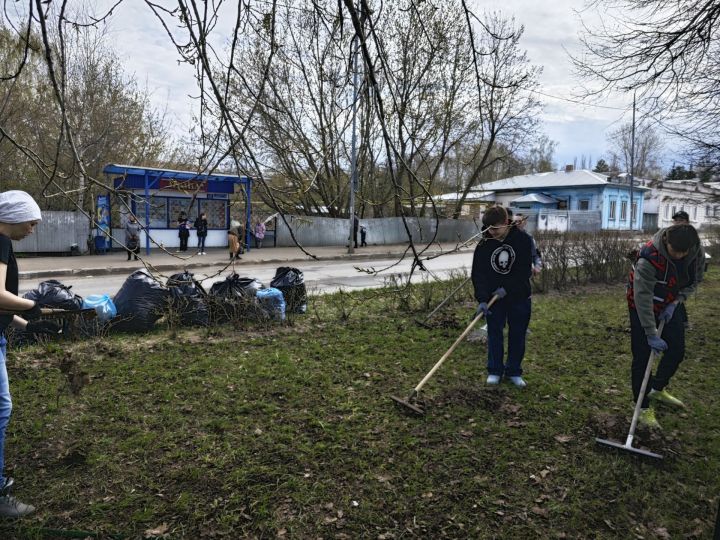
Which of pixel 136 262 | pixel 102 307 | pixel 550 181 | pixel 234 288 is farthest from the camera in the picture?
pixel 550 181

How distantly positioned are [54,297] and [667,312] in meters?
6.08

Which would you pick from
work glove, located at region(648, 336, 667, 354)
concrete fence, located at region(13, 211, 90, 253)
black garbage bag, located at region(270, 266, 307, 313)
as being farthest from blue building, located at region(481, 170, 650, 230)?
work glove, located at region(648, 336, 667, 354)

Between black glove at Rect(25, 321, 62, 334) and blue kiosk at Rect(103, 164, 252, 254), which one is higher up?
blue kiosk at Rect(103, 164, 252, 254)

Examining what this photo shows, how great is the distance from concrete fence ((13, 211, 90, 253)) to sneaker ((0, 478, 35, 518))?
16.7 metres

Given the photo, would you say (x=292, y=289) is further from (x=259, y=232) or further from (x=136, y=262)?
(x=259, y=232)

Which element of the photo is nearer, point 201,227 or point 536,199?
point 201,227

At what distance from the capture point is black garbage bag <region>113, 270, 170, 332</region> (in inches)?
250

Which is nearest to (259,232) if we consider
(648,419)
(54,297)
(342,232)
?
(342,232)

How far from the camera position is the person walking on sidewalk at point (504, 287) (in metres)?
4.62

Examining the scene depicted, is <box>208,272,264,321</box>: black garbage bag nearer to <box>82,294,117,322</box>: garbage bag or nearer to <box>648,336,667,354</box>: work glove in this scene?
<box>82,294,117,322</box>: garbage bag

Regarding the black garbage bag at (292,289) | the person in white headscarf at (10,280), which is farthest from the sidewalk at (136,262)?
the person in white headscarf at (10,280)

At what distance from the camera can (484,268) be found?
15.8ft

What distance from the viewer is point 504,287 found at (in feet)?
15.4

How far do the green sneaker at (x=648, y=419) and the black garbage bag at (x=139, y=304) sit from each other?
5.23 meters
